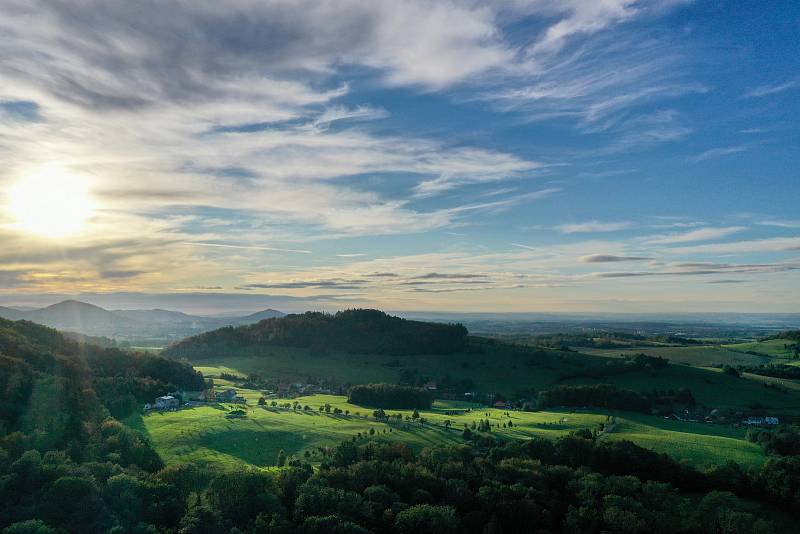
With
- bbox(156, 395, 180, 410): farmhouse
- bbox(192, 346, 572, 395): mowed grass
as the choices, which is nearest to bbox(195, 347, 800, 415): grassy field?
bbox(192, 346, 572, 395): mowed grass

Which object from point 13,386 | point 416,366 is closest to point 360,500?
point 13,386

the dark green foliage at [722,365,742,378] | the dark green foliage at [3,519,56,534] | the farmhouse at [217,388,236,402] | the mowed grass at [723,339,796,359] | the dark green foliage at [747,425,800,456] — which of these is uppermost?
the dark green foliage at [3,519,56,534]

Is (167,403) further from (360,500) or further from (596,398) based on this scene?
(596,398)

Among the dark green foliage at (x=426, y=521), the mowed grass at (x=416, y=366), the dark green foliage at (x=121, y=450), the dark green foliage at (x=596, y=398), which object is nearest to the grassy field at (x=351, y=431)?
the dark green foliage at (x=121, y=450)

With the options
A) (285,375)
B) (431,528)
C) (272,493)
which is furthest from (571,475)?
(285,375)

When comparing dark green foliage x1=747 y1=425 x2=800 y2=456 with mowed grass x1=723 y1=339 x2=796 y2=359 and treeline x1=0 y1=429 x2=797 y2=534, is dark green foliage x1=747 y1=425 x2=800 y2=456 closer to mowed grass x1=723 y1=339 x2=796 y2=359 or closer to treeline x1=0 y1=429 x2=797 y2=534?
treeline x1=0 y1=429 x2=797 y2=534

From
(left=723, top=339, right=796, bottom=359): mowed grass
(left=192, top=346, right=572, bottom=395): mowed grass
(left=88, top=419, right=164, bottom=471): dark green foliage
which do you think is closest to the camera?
(left=88, top=419, right=164, bottom=471): dark green foliage
